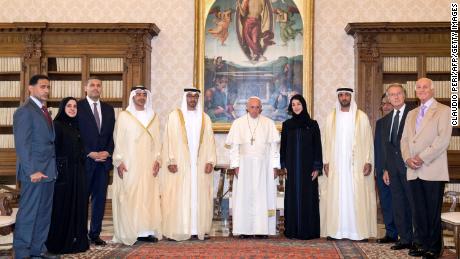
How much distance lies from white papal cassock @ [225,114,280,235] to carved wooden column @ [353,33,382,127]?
248 centimetres

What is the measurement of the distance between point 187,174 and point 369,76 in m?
3.68

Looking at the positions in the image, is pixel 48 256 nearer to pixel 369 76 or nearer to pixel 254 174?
pixel 254 174

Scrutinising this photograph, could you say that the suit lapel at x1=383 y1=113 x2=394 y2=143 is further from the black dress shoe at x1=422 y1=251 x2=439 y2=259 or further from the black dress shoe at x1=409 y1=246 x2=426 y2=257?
the black dress shoe at x1=422 y1=251 x2=439 y2=259

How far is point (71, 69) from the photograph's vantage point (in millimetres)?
8922

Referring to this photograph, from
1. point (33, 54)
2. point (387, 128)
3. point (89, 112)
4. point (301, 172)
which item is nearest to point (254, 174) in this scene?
point (301, 172)

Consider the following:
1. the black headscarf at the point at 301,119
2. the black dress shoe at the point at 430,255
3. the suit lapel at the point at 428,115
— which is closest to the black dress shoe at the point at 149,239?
the black headscarf at the point at 301,119

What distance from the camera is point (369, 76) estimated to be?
860cm

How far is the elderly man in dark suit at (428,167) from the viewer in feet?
16.7

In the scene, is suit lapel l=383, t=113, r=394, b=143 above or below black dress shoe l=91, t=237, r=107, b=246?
above

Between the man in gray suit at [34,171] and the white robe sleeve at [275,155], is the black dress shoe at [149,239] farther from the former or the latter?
the white robe sleeve at [275,155]

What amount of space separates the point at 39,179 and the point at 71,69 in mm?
4428

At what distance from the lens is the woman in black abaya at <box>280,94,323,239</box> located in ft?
21.3

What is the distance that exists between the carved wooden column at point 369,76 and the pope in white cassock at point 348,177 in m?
1.98

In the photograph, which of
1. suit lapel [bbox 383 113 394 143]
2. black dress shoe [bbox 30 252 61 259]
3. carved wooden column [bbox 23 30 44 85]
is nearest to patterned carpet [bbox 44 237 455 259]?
black dress shoe [bbox 30 252 61 259]
